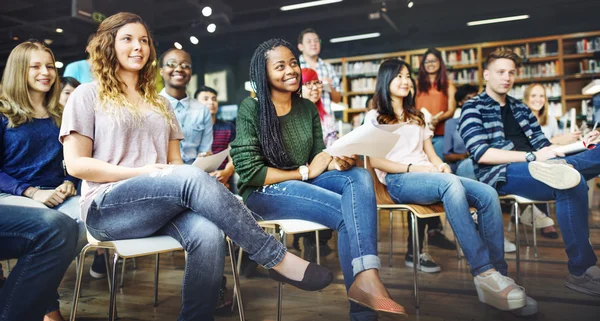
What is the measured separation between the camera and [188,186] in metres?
1.27

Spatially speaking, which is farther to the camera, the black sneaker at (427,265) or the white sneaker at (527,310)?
the black sneaker at (427,265)

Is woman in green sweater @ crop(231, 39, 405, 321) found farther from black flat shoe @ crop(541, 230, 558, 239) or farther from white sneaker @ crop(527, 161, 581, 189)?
black flat shoe @ crop(541, 230, 558, 239)

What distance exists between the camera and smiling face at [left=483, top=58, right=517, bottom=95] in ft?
7.30

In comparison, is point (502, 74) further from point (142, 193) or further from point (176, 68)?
point (142, 193)

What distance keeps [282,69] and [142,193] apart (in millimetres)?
819

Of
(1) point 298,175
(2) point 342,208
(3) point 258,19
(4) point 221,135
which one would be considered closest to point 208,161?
(1) point 298,175

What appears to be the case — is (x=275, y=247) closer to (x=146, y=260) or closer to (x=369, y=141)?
(x=369, y=141)

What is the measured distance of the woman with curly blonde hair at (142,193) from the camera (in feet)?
4.20

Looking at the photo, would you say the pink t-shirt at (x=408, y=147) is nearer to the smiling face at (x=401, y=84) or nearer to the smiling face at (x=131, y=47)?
the smiling face at (x=401, y=84)

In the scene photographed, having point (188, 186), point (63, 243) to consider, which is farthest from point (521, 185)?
point (63, 243)

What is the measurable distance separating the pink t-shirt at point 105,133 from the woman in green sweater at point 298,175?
366 mm

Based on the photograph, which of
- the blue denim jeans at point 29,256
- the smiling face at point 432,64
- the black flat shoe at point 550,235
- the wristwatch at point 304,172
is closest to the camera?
the blue denim jeans at point 29,256

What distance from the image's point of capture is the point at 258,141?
1.74 m

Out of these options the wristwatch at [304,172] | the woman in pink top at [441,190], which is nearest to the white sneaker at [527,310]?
the woman in pink top at [441,190]
